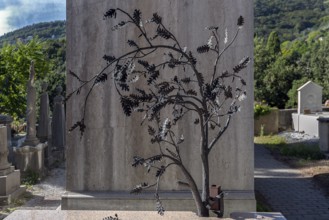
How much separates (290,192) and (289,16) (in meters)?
81.0

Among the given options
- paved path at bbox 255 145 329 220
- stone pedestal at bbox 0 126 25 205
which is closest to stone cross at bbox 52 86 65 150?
stone pedestal at bbox 0 126 25 205

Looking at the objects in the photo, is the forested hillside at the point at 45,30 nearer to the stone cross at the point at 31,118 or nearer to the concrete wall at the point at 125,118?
the stone cross at the point at 31,118

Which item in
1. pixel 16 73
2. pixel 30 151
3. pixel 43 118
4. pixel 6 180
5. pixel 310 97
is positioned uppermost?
pixel 16 73

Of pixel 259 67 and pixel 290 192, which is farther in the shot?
pixel 259 67

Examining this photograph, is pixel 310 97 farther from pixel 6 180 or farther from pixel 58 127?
pixel 6 180

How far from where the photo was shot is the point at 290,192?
27.7 feet

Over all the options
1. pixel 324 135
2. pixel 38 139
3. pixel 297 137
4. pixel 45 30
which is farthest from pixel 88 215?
pixel 45 30

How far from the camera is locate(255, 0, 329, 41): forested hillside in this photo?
75688mm

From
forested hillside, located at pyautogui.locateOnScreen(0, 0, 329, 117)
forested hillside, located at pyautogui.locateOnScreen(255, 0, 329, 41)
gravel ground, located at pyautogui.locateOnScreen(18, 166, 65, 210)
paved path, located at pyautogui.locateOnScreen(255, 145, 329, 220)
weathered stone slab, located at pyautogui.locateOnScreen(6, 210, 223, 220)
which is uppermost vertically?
forested hillside, located at pyautogui.locateOnScreen(255, 0, 329, 41)

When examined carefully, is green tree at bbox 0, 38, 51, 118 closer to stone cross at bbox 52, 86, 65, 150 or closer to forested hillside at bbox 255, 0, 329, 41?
stone cross at bbox 52, 86, 65, 150

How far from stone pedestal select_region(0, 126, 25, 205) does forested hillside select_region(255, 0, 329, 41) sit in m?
66.8

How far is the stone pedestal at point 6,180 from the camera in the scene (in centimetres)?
769

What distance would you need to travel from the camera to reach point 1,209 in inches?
285

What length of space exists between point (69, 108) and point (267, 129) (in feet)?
50.9
